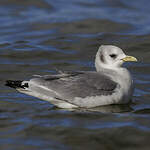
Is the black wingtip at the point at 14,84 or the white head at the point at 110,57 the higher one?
the white head at the point at 110,57

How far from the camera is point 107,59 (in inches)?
346

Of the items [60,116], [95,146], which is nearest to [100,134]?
[95,146]

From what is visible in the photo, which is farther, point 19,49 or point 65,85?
point 19,49

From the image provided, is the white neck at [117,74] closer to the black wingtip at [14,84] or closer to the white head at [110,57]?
the white head at [110,57]

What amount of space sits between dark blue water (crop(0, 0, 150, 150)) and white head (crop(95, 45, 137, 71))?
2.36 feet

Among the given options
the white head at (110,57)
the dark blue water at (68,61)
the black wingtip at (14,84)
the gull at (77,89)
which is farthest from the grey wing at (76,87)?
the white head at (110,57)

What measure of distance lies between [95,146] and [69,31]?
6.83 meters

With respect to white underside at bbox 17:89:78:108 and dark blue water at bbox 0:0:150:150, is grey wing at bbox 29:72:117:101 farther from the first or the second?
dark blue water at bbox 0:0:150:150

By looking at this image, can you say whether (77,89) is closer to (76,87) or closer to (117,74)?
(76,87)

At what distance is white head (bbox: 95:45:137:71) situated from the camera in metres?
8.73

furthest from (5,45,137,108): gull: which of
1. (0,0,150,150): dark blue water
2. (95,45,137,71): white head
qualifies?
(95,45,137,71): white head

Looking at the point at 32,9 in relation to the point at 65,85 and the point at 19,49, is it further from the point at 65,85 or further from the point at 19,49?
the point at 65,85

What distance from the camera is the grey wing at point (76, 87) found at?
27.4 ft

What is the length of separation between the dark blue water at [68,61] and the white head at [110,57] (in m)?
0.72
